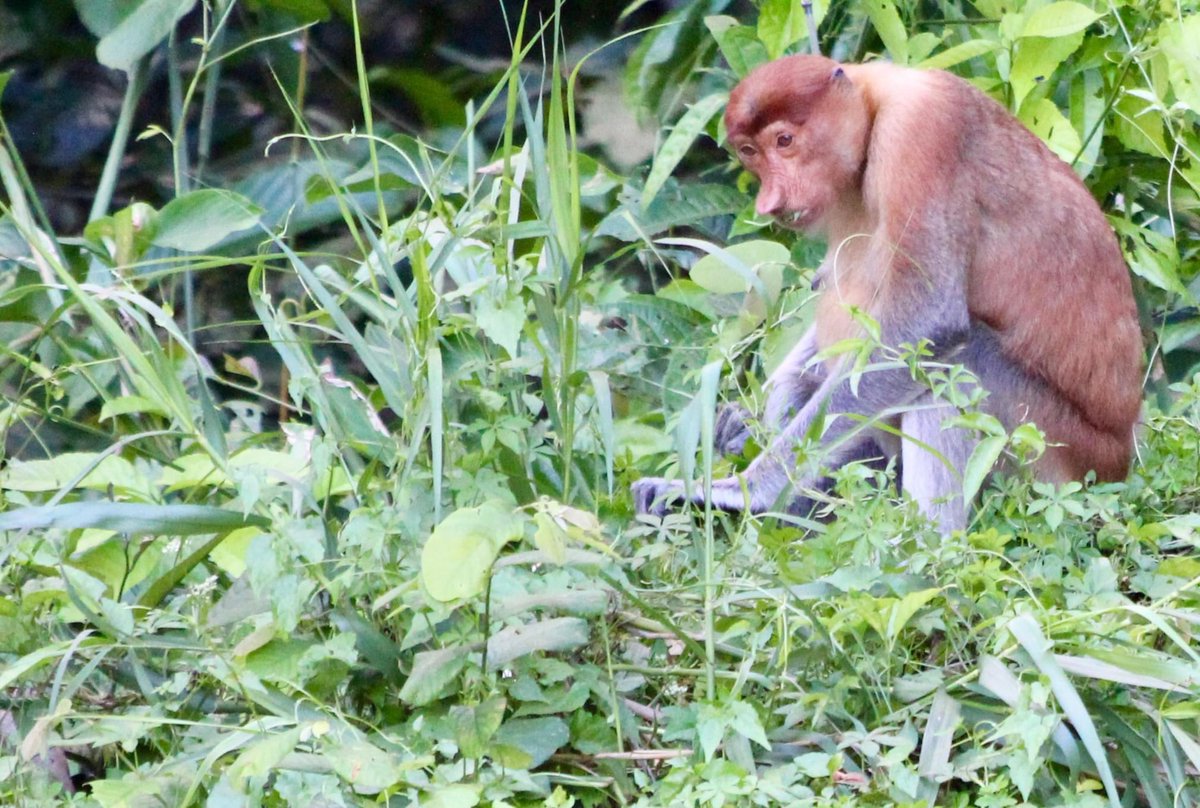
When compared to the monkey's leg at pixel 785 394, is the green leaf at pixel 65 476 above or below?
above

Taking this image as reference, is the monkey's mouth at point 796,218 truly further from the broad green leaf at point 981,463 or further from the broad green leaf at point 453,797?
the broad green leaf at point 453,797

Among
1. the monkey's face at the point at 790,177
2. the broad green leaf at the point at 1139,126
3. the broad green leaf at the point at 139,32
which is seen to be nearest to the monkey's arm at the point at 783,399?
the monkey's face at the point at 790,177

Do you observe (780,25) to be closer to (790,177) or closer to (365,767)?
(790,177)

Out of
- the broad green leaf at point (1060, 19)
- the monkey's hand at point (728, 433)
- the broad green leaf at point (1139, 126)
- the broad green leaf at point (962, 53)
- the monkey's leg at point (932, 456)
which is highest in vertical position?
the broad green leaf at point (1060, 19)

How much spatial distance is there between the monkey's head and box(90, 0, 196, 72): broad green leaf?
7.60 ft

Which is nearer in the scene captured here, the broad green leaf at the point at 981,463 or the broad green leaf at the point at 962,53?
the broad green leaf at the point at 981,463

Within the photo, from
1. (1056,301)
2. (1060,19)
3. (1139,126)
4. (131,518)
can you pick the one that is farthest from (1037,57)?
(131,518)

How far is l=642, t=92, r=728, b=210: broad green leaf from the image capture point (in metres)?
4.93

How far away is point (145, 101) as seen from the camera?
7.49m

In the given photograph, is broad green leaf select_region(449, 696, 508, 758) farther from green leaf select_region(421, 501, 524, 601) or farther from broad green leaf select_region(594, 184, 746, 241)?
broad green leaf select_region(594, 184, 746, 241)

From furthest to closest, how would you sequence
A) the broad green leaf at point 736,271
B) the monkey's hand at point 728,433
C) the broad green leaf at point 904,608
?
the monkey's hand at point 728,433 → the broad green leaf at point 736,271 → the broad green leaf at point 904,608

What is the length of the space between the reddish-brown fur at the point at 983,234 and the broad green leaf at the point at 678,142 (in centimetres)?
47

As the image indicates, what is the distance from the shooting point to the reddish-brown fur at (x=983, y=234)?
4.31 metres

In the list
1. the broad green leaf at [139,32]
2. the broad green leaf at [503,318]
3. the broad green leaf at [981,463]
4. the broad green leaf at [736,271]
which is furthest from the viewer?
the broad green leaf at [139,32]
